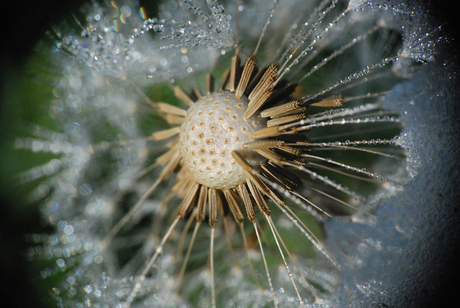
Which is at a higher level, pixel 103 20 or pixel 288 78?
pixel 103 20

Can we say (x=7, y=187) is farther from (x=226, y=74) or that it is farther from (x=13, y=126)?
(x=226, y=74)

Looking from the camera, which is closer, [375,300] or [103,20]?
[375,300]

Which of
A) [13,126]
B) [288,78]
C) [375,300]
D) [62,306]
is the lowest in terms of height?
[375,300]

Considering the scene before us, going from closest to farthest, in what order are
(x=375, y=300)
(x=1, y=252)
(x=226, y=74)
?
1. (x=375, y=300)
2. (x=226, y=74)
3. (x=1, y=252)

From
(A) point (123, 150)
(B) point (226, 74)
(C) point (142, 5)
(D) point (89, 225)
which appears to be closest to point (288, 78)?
(B) point (226, 74)
